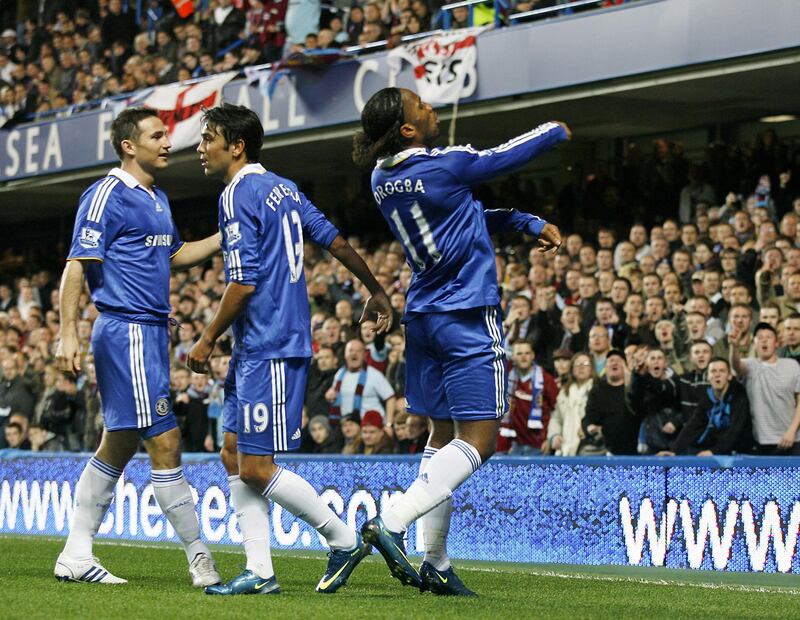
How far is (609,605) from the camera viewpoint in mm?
6402

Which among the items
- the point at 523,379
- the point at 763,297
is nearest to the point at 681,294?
the point at 763,297

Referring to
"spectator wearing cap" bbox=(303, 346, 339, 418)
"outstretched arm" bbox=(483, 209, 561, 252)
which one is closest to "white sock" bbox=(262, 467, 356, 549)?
"outstretched arm" bbox=(483, 209, 561, 252)

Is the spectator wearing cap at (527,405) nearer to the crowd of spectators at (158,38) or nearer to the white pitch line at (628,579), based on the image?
the white pitch line at (628,579)

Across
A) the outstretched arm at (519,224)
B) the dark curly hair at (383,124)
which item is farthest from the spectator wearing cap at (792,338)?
the dark curly hair at (383,124)

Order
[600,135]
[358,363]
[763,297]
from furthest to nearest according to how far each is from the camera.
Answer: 1. [600,135]
2. [358,363]
3. [763,297]

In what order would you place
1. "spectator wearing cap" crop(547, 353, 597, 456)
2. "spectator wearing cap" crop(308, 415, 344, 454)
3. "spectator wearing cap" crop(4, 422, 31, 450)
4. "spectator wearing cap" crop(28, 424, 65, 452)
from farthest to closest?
1. "spectator wearing cap" crop(4, 422, 31, 450)
2. "spectator wearing cap" crop(28, 424, 65, 452)
3. "spectator wearing cap" crop(308, 415, 344, 454)
4. "spectator wearing cap" crop(547, 353, 597, 456)

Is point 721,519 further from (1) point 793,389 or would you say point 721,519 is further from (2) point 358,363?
(2) point 358,363

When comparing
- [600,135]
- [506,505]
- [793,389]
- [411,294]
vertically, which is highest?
[600,135]

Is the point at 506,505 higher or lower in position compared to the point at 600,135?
lower

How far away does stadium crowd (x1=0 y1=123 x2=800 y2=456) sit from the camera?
10891mm

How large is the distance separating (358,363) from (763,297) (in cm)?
368

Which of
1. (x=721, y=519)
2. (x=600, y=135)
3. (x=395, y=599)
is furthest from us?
(x=600, y=135)

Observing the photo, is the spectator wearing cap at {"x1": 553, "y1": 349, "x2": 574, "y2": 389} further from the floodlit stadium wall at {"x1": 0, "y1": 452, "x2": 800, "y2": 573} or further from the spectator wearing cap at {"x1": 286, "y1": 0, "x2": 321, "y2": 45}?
the spectator wearing cap at {"x1": 286, "y1": 0, "x2": 321, "y2": 45}

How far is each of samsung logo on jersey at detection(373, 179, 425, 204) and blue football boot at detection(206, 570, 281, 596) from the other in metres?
1.74
